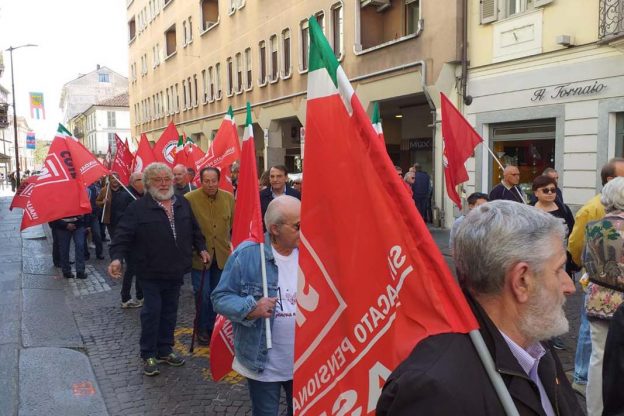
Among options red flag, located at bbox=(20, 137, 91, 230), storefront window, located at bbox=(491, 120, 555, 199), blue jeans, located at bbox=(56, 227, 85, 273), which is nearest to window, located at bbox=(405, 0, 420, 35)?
storefront window, located at bbox=(491, 120, 555, 199)

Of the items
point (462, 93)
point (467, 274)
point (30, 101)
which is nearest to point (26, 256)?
point (462, 93)

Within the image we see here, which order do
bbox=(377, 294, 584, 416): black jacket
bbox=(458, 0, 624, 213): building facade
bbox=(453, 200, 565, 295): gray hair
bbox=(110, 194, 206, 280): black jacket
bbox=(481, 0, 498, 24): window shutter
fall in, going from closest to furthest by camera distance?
bbox=(377, 294, 584, 416): black jacket, bbox=(453, 200, 565, 295): gray hair, bbox=(110, 194, 206, 280): black jacket, bbox=(458, 0, 624, 213): building facade, bbox=(481, 0, 498, 24): window shutter

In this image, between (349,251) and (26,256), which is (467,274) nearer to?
(349,251)

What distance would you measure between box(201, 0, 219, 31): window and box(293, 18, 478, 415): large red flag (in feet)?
103

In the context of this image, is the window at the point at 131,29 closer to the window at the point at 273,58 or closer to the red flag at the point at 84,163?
the window at the point at 273,58

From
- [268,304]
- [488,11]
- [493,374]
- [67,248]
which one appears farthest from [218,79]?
[493,374]

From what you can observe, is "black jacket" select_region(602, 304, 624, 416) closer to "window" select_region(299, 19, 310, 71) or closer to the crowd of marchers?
the crowd of marchers

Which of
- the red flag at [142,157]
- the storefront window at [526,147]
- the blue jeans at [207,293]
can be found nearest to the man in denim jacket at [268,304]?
the blue jeans at [207,293]

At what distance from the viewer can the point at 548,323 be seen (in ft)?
5.06

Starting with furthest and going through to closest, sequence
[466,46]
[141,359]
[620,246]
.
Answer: [466,46]
[141,359]
[620,246]

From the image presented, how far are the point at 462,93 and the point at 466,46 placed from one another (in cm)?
114

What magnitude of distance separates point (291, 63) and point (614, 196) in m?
19.9

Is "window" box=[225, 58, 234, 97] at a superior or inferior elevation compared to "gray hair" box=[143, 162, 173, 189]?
superior

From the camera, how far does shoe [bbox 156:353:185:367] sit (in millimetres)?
5102
